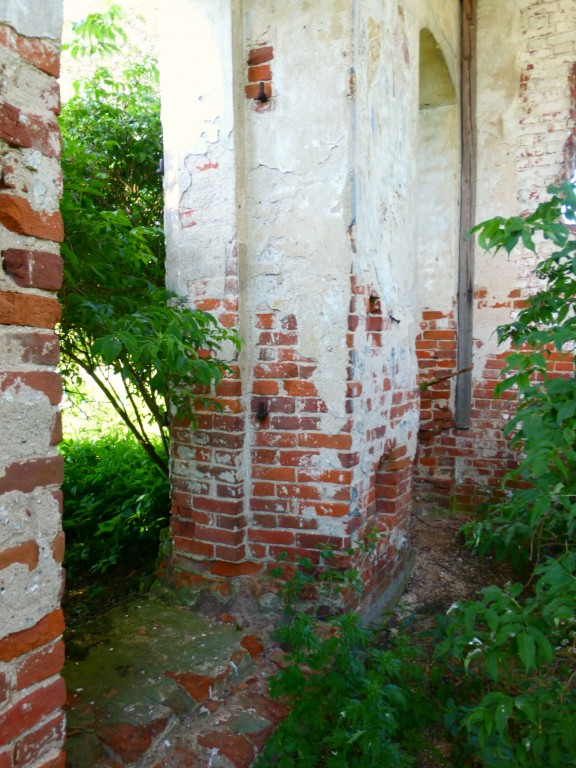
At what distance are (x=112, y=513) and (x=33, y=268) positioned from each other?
3033mm

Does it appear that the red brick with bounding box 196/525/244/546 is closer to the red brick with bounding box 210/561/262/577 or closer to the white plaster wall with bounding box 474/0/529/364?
the red brick with bounding box 210/561/262/577

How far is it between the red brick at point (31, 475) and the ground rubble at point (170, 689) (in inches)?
42.7

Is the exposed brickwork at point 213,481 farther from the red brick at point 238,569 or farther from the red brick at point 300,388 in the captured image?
the red brick at point 300,388

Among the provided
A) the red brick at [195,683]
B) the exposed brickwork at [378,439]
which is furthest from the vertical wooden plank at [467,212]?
the red brick at [195,683]

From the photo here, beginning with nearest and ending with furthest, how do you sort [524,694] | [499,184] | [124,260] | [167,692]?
[524,694] → [167,692] → [124,260] → [499,184]

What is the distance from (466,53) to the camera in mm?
4898

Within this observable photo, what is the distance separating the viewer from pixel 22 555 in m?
1.41

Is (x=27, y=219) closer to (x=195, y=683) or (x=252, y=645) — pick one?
(x=195, y=683)

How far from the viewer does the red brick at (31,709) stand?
53.7 inches

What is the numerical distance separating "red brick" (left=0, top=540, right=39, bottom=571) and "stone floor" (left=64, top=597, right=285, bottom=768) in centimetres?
94

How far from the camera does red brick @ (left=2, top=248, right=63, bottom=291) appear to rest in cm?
137

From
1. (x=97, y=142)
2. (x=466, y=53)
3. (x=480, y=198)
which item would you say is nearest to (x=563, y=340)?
(x=97, y=142)

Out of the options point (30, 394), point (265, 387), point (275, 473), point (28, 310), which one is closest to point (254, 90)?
point (265, 387)

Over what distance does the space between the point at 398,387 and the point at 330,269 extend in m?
0.99
